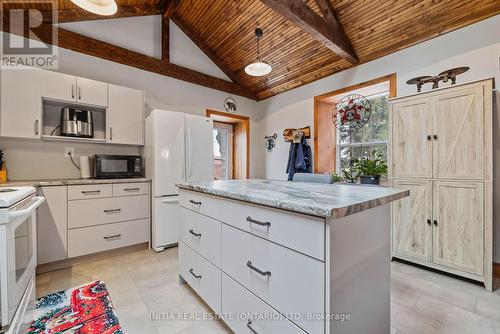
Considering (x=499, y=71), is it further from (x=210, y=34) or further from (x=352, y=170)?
(x=210, y=34)

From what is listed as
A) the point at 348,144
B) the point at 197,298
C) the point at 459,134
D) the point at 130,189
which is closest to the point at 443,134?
the point at 459,134

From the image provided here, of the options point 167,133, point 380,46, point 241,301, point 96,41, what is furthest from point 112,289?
point 380,46

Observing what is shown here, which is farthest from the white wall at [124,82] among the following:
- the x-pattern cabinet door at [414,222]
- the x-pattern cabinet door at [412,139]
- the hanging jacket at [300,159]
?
the x-pattern cabinet door at [414,222]

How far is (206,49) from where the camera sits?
413cm

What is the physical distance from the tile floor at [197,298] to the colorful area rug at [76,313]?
0.24ft

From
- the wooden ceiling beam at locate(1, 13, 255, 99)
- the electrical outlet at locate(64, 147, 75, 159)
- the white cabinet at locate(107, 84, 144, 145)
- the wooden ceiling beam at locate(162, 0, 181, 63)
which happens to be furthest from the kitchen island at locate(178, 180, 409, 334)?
the wooden ceiling beam at locate(162, 0, 181, 63)

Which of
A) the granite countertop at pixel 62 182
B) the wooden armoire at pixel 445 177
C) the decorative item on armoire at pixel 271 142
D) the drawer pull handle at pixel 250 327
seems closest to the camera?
the drawer pull handle at pixel 250 327

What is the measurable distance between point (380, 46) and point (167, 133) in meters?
3.13

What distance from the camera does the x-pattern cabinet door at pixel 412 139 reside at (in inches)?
90.5

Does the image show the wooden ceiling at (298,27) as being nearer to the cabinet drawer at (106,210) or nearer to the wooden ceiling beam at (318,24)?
the wooden ceiling beam at (318,24)

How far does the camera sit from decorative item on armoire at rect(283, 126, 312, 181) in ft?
12.6

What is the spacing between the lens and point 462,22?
238 cm

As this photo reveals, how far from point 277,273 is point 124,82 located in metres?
3.45

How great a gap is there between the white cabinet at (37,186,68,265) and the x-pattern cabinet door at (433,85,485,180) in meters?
3.92
